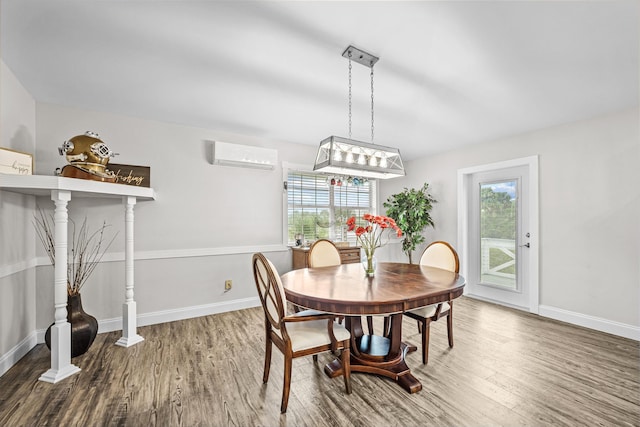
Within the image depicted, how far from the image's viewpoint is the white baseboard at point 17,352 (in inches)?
86.4

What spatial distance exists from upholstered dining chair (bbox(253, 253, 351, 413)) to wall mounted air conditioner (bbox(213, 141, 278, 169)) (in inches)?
82.1

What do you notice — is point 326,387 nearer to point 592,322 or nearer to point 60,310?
point 60,310

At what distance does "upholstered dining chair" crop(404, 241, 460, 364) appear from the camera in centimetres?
233

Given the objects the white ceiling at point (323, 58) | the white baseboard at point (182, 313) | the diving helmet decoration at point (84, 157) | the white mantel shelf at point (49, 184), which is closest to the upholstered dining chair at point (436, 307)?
the white ceiling at point (323, 58)

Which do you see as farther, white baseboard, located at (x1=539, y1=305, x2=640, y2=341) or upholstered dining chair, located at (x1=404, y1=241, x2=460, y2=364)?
white baseboard, located at (x1=539, y1=305, x2=640, y2=341)

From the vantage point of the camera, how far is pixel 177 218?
3.47 meters

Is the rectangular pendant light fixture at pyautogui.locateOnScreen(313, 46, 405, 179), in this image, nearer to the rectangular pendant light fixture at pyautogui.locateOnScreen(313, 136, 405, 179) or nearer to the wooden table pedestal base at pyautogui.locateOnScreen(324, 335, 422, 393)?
the rectangular pendant light fixture at pyautogui.locateOnScreen(313, 136, 405, 179)

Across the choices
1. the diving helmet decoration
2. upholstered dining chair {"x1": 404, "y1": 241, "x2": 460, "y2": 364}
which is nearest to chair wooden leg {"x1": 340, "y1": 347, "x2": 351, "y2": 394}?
upholstered dining chair {"x1": 404, "y1": 241, "x2": 460, "y2": 364}

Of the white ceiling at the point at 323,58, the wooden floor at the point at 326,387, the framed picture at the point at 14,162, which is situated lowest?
the wooden floor at the point at 326,387

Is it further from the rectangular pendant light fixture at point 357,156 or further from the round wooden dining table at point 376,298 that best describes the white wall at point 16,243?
the rectangular pendant light fixture at point 357,156

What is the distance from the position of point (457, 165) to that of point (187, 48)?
4030mm

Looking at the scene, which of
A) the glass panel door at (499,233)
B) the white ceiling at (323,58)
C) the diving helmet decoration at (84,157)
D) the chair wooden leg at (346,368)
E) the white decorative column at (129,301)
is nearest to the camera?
the white ceiling at (323,58)

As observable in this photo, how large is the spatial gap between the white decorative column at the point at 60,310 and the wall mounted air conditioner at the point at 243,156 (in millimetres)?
1659

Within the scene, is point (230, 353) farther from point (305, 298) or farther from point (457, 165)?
point (457, 165)
